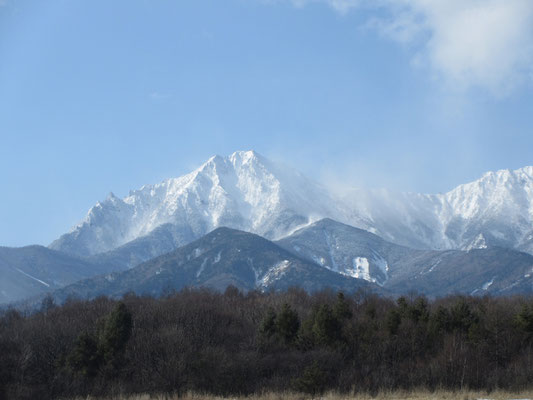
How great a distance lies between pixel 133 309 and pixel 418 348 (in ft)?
126

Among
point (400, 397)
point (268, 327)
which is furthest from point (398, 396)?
point (268, 327)

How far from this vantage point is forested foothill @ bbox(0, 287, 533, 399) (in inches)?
2069

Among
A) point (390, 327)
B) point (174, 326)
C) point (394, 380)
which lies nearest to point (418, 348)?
point (390, 327)

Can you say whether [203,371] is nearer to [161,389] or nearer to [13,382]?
[161,389]

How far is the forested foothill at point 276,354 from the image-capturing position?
52.6 meters

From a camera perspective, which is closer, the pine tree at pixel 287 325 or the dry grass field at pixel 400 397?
the dry grass field at pixel 400 397

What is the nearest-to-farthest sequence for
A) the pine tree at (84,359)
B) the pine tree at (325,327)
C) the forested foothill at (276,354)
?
the forested foothill at (276,354) < the pine tree at (84,359) < the pine tree at (325,327)

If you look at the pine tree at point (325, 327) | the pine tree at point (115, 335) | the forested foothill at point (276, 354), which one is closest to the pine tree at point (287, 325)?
the forested foothill at point (276, 354)

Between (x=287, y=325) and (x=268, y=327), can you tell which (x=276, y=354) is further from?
(x=268, y=327)

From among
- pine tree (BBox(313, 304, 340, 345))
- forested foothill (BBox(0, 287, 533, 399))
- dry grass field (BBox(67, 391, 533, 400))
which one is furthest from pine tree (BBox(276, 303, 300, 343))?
dry grass field (BBox(67, 391, 533, 400))

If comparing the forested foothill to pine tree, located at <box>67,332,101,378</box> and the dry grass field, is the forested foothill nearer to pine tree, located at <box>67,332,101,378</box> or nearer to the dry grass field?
pine tree, located at <box>67,332,101,378</box>

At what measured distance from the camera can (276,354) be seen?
60.3 meters

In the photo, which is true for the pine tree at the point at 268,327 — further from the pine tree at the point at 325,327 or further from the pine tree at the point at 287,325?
the pine tree at the point at 325,327

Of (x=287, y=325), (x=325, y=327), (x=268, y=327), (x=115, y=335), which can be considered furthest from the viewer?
(x=268, y=327)
